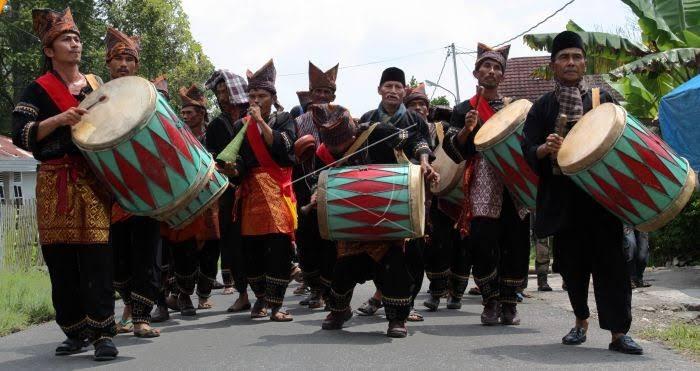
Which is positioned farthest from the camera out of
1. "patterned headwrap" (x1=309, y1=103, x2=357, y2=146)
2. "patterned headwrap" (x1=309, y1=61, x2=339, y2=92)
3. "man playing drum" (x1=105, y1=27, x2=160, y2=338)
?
"patterned headwrap" (x1=309, y1=61, x2=339, y2=92)

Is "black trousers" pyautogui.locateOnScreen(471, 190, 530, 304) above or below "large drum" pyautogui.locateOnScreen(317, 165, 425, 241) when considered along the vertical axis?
below

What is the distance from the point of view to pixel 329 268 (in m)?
8.62

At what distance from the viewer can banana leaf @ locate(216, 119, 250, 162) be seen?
764 centimetres

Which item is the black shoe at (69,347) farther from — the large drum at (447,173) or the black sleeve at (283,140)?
the large drum at (447,173)

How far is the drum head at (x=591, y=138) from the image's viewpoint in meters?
5.47

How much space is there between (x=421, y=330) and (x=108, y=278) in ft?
8.14

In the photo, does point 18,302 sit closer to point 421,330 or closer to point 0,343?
point 0,343

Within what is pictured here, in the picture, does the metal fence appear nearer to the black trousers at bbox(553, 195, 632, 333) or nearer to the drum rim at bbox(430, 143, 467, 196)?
the drum rim at bbox(430, 143, 467, 196)

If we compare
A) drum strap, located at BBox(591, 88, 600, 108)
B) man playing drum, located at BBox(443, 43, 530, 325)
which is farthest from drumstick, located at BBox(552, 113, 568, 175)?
man playing drum, located at BBox(443, 43, 530, 325)

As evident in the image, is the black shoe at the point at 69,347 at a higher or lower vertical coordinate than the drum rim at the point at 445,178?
lower

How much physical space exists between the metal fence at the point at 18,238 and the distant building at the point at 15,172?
12.5m

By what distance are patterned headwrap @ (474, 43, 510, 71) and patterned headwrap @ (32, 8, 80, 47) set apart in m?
3.28

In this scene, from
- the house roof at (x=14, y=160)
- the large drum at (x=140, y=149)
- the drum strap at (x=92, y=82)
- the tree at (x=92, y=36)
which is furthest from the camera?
the tree at (x=92, y=36)

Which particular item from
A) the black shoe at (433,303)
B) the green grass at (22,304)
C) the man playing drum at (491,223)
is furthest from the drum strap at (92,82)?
the black shoe at (433,303)
